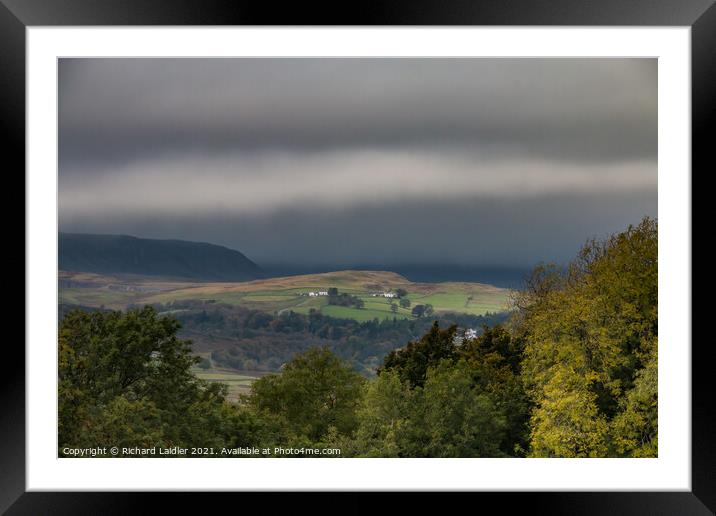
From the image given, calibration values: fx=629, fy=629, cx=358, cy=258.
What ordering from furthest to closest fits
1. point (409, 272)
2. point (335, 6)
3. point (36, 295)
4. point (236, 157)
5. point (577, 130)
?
point (409, 272) < point (236, 157) < point (577, 130) < point (36, 295) < point (335, 6)

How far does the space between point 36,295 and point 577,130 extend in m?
5.68

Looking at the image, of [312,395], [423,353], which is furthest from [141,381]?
[423,353]

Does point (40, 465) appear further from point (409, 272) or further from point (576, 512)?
point (409, 272)

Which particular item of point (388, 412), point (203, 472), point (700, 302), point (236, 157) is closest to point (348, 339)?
point (388, 412)

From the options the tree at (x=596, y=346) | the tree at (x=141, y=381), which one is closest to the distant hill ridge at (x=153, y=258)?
the tree at (x=141, y=381)

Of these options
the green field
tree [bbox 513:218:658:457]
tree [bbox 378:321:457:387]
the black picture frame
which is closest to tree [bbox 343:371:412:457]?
tree [bbox 378:321:457:387]

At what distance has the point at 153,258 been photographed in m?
7.80

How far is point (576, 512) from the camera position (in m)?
3.03

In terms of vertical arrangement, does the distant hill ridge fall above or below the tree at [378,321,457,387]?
above

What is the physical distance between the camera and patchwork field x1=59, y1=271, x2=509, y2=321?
778 cm

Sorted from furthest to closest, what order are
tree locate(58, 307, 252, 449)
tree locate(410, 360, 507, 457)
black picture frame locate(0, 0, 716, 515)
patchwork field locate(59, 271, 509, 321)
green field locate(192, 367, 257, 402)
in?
tree locate(410, 360, 507, 457)
green field locate(192, 367, 257, 402)
patchwork field locate(59, 271, 509, 321)
tree locate(58, 307, 252, 449)
black picture frame locate(0, 0, 716, 515)

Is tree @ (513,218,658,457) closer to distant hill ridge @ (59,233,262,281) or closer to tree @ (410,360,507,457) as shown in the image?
tree @ (410,360,507,457)

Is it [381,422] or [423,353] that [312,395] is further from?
[423,353]

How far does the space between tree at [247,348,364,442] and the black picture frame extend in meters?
5.07
